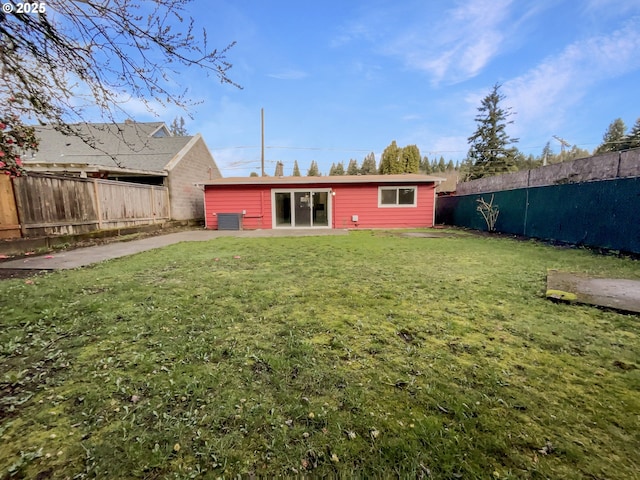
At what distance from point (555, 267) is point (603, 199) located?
3073mm

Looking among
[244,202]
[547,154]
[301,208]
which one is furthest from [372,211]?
[547,154]

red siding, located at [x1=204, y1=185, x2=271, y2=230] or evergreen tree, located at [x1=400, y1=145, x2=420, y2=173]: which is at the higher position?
evergreen tree, located at [x1=400, y1=145, x2=420, y2=173]

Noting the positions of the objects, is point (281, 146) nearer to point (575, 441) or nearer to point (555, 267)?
point (555, 267)

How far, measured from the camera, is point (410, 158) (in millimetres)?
29266

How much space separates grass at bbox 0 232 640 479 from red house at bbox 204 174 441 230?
9239 millimetres

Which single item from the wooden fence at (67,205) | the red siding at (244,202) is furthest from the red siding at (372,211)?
the wooden fence at (67,205)

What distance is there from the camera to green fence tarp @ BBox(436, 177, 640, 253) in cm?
546

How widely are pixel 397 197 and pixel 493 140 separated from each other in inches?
907

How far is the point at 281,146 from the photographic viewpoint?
89.9 feet

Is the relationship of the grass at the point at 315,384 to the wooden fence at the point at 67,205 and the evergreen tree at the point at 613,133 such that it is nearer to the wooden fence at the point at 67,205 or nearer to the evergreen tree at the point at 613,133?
the wooden fence at the point at 67,205

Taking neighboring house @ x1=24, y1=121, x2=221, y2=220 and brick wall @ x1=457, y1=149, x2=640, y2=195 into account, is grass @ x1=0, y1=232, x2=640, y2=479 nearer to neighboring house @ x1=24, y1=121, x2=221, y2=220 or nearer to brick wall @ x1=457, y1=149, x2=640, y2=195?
brick wall @ x1=457, y1=149, x2=640, y2=195

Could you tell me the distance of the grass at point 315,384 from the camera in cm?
115

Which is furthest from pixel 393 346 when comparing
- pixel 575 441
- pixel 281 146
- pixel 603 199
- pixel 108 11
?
pixel 281 146

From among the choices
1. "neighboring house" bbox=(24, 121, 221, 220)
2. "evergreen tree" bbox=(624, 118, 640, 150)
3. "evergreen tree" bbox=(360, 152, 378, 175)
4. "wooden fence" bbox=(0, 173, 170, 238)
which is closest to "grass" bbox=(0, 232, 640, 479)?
"wooden fence" bbox=(0, 173, 170, 238)
